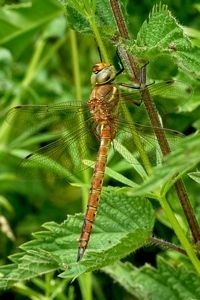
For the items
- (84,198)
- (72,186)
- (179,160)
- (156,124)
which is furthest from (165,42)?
(72,186)

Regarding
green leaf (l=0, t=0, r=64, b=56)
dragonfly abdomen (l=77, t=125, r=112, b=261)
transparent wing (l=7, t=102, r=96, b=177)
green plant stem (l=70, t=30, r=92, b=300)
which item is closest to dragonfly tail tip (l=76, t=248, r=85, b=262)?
dragonfly abdomen (l=77, t=125, r=112, b=261)

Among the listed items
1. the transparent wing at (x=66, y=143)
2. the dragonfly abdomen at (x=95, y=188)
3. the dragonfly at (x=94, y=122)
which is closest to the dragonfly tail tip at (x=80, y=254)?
the dragonfly abdomen at (x=95, y=188)

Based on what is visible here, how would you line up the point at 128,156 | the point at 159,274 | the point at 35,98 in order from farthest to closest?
the point at 35,98 < the point at 159,274 < the point at 128,156

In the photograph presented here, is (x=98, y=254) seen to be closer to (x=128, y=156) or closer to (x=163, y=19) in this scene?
(x=128, y=156)

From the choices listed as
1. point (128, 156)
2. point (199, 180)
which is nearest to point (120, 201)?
point (128, 156)

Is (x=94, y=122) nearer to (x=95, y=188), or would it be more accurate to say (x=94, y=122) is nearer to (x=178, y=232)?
(x=95, y=188)

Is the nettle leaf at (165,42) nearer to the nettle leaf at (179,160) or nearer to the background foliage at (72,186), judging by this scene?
the background foliage at (72,186)

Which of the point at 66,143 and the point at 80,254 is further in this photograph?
the point at 66,143
